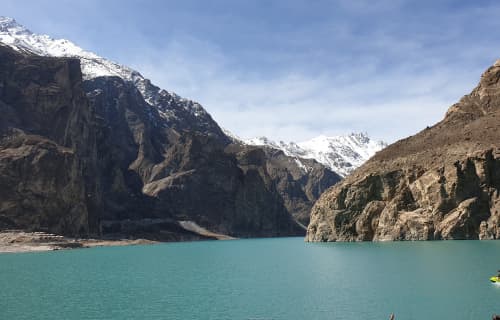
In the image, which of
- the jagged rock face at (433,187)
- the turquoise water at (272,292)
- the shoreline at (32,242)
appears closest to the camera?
the turquoise water at (272,292)

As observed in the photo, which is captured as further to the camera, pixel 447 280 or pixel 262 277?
pixel 262 277

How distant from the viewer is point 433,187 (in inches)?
5556

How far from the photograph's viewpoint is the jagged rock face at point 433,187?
135 m

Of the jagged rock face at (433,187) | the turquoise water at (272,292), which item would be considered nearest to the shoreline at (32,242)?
the jagged rock face at (433,187)

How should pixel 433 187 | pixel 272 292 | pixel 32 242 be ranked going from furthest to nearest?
pixel 32 242 → pixel 433 187 → pixel 272 292

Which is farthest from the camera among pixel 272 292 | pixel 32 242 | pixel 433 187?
pixel 32 242

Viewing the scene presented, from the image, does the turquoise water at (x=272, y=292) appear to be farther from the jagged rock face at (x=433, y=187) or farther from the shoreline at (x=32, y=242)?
the shoreline at (x=32, y=242)

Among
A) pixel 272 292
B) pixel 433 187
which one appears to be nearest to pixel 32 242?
pixel 433 187

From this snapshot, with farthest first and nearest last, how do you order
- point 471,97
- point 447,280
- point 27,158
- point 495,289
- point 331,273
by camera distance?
point 27,158, point 471,97, point 331,273, point 447,280, point 495,289

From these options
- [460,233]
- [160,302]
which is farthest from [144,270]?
[460,233]

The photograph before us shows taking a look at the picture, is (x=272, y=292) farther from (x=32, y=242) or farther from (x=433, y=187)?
(x=32, y=242)

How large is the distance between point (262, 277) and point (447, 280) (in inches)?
874

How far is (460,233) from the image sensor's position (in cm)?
13262

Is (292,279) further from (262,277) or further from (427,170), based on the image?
(427,170)
